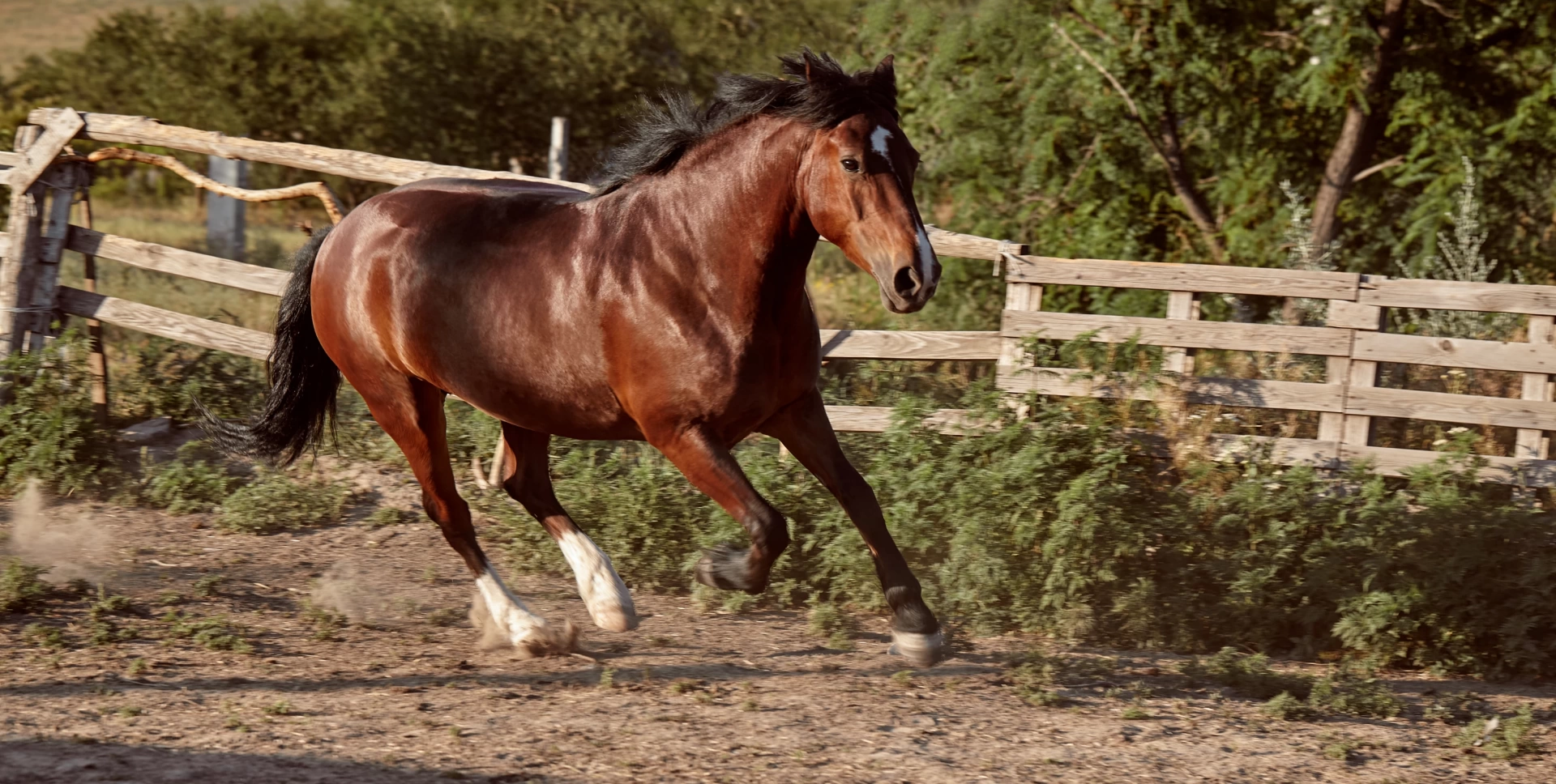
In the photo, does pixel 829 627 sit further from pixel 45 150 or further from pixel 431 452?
pixel 45 150

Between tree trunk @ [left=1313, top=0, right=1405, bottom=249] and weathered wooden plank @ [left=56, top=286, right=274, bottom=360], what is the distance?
257 inches

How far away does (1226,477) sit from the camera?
5.70 metres

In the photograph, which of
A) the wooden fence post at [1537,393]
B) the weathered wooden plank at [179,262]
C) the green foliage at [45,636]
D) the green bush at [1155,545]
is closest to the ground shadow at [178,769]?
the green foliage at [45,636]

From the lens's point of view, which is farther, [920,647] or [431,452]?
[431,452]

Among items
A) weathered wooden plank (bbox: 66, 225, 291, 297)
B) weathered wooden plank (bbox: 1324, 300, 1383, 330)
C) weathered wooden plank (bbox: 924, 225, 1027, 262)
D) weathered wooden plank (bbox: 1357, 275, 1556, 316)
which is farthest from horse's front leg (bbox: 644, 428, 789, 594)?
weathered wooden plank (bbox: 66, 225, 291, 297)

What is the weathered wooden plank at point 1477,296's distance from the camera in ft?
18.4

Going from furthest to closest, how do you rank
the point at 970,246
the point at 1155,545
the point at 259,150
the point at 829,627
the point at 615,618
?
the point at 259,150
the point at 970,246
the point at 1155,545
the point at 829,627
the point at 615,618

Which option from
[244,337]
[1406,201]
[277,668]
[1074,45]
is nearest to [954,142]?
[1074,45]

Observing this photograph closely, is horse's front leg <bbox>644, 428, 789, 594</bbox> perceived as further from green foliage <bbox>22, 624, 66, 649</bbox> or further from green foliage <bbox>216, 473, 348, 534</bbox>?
green foliage <bbox>216, 473, 348, 534</bbox>

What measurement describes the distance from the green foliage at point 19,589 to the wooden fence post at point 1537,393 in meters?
5.82

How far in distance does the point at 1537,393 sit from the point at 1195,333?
1388mm

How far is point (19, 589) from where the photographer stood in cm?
501

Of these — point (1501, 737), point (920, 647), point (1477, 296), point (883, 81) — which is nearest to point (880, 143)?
point (883, 81)

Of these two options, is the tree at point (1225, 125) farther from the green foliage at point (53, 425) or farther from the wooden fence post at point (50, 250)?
the wooden fence post at point (50, 250)
